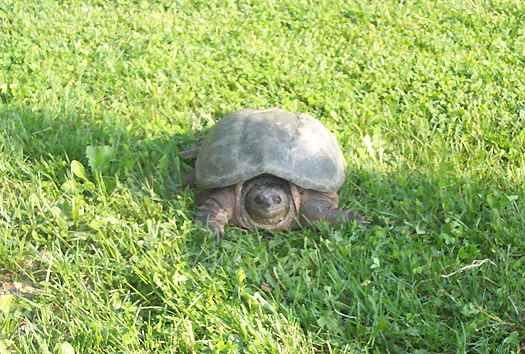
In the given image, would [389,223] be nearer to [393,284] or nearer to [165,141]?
[393,284]

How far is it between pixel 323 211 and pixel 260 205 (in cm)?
33

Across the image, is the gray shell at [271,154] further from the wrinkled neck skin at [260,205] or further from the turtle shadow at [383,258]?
the turtle shadow at [383,258]

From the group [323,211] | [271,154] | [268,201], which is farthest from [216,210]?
[323,211]

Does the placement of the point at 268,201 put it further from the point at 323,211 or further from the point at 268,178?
the point at 323,211

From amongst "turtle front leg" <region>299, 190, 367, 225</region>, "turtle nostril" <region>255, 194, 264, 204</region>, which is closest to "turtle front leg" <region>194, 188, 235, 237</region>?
"turtle nostril" <region>255, 194, 264, 204</region>

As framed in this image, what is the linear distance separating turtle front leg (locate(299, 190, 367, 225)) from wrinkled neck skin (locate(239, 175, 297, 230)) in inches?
2.7

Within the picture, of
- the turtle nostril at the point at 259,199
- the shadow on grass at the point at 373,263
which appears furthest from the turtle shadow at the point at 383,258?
the turtle nostril at the point at 259,199

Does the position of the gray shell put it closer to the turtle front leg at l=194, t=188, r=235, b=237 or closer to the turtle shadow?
the turtle front leg at l=194, t=188, r=235, b=237

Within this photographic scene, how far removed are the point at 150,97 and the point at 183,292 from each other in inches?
78.1

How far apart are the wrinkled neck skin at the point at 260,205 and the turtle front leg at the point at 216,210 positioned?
6 cm

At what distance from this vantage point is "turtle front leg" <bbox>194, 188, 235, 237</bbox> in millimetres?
3207

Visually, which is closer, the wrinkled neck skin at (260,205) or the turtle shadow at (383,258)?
the turtle shadow at (383,258)

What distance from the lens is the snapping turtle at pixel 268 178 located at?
3221 millimetres

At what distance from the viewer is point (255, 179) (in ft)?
10.9
